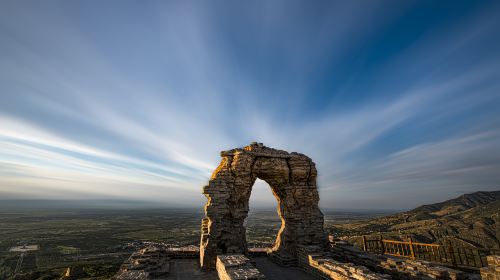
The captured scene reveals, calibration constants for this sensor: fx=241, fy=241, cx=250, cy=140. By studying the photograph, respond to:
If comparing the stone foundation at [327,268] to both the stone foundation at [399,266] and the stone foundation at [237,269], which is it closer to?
the stone foundation at [399,266]

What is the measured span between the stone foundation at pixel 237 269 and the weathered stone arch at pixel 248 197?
279cm

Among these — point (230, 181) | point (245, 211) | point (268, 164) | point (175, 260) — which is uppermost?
point (268, 164)

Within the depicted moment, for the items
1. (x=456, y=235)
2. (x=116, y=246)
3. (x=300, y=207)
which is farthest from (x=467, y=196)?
(x=116, y=246)

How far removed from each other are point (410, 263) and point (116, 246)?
71195 millimetres

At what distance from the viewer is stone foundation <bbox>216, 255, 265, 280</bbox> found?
27.8 feet

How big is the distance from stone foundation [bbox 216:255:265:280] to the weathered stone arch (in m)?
2.79

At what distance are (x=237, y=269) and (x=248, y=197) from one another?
631 cm

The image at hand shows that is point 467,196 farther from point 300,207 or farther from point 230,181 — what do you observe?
point 230,181

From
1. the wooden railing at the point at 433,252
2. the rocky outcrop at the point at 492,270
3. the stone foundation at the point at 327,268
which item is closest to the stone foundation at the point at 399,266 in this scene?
the rocky outcrop at the point at 492,270

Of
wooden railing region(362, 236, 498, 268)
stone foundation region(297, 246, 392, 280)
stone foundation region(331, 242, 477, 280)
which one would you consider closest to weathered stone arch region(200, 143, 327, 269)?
stone foundation region(297, 246, 392, 280)

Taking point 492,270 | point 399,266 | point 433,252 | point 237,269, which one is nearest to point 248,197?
point 237,269

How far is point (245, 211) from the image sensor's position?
15.4 m

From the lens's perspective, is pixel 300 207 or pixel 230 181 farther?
pixel 300 207

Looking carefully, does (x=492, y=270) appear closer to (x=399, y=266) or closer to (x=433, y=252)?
(x=399, y=266)
